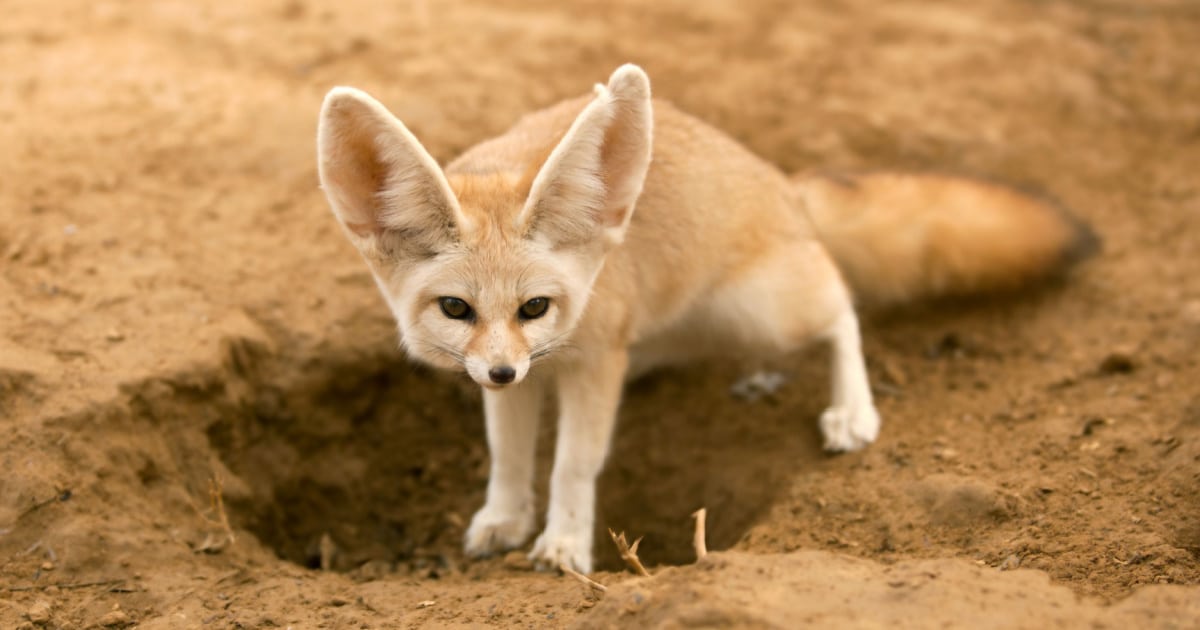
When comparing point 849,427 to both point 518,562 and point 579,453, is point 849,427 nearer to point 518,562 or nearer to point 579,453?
point 579,453

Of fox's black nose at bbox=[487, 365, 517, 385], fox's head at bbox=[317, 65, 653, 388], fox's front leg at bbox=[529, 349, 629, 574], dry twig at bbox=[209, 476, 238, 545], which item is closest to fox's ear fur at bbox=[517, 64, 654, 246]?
fox's head at bbox=[317, 65, 653, 388]

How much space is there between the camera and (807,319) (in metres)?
4.41

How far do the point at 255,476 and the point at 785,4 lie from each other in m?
4.42

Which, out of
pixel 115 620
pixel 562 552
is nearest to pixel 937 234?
pixel 562 552

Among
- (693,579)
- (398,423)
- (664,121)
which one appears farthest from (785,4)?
(693,579)

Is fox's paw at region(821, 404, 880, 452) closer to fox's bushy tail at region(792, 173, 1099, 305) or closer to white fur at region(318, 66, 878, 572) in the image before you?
white fur at region(318, 66, 878, 572)

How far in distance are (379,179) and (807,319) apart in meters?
1.86

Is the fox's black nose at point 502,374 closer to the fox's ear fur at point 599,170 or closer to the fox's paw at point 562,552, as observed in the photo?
the fox's ear fur at point 599,170

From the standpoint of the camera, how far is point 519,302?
328 cm

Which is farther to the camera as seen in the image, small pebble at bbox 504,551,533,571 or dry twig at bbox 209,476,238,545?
small pebble at bbox 504,551,533,571

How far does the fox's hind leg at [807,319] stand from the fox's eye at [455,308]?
1301mm

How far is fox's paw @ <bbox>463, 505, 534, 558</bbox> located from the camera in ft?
13.7

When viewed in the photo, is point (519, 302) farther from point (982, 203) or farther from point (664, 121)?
point (982, 203)

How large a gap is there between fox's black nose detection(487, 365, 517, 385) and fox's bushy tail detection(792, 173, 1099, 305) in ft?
7.02
